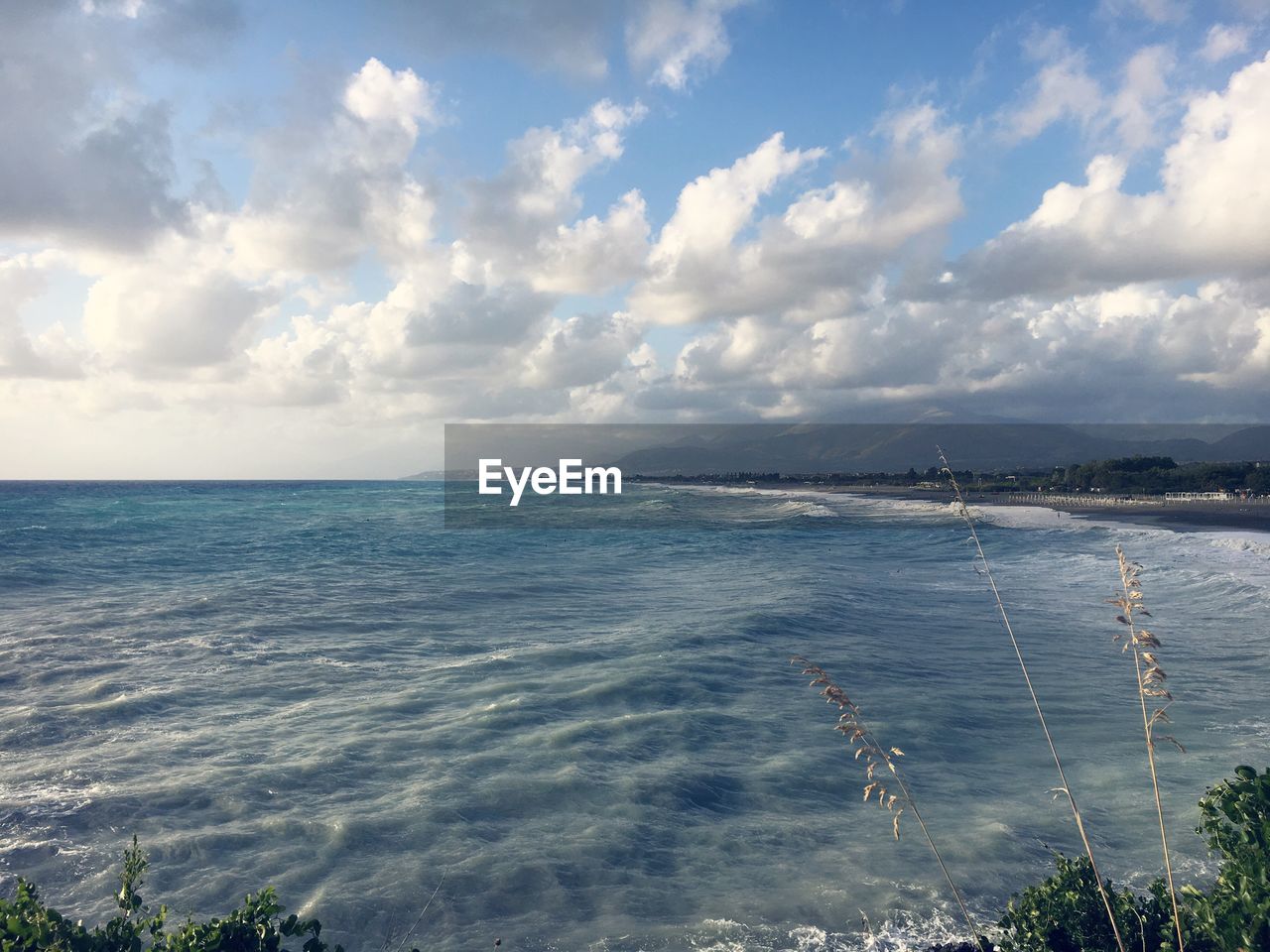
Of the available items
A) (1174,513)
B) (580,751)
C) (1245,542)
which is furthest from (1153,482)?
(580,751)

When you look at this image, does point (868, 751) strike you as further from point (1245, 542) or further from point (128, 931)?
point (1245, 542)

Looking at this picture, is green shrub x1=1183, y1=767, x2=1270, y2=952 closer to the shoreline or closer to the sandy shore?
the shoreline

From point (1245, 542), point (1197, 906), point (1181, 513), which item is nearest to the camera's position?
point (1197, 906)

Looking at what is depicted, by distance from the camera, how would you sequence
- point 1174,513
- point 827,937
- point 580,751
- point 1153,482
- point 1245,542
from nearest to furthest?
1. point 827,937
2. point 580,751
3. point 1245,542
4. point 1174,513
5. point 1153,482

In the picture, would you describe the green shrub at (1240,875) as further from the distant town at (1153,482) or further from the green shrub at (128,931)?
the distant town at (1153,482)

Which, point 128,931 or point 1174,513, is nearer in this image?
point 128,931

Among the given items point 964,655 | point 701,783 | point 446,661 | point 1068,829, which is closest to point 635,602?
point 446,661

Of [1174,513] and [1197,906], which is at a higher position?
[1197,906]

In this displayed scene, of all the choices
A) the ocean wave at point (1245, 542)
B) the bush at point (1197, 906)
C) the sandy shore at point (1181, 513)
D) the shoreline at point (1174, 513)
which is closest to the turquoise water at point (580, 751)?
the bush at point (1197, 906)

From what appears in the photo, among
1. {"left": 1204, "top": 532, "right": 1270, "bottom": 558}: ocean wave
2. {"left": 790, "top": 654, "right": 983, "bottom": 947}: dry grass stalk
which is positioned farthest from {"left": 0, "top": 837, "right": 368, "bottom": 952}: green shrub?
{"left": 1204, "top": 532, "right": 1270, "bottom": 558}: ocean wave
